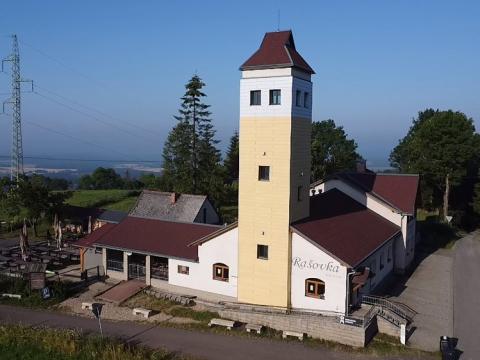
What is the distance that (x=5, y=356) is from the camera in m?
19.1

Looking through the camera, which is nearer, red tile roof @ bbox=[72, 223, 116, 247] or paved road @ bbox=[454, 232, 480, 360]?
paved road @ bbox=[454, 232, 480, 360]

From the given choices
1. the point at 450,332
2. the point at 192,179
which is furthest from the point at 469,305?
the point at 192,179

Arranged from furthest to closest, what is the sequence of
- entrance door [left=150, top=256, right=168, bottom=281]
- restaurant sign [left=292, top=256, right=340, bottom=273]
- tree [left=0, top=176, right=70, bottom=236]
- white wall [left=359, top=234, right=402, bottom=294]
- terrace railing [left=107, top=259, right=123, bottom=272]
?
1. tree [left=0, top=176, right=70, bottom=236]
2. terrace railing [left=107, top=259, right=123, bottom=272]
3. entrance door [left=150, top=256, right=168, bottom=281]
4. white wall [left=359, top=234, right=402, bottom=294]
5. restaurant sign [left=292, top=256, right=340, bottom=273]

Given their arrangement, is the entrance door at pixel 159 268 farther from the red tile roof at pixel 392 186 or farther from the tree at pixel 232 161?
the tree at pixel 232 161

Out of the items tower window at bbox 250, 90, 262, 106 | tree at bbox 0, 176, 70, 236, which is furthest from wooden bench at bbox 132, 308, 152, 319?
tree at bbox 0, 176, 70, 236

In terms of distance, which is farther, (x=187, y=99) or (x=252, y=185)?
(x=187, y=99)

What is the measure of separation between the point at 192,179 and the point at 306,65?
90.1 feet

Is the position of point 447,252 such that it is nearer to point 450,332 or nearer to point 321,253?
point 450,332

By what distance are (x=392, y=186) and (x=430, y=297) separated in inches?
366

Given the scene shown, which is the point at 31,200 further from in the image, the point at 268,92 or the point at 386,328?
the point at 386,328

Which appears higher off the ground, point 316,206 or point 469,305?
point 316,206

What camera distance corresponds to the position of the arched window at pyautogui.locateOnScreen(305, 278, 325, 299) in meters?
23.1

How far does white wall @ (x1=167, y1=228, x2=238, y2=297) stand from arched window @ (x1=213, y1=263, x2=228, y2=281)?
182 mm

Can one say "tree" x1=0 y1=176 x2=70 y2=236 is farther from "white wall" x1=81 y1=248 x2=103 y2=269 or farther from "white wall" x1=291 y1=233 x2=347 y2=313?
"white wall" x1=291 y1=233 x2=347 y2=313
